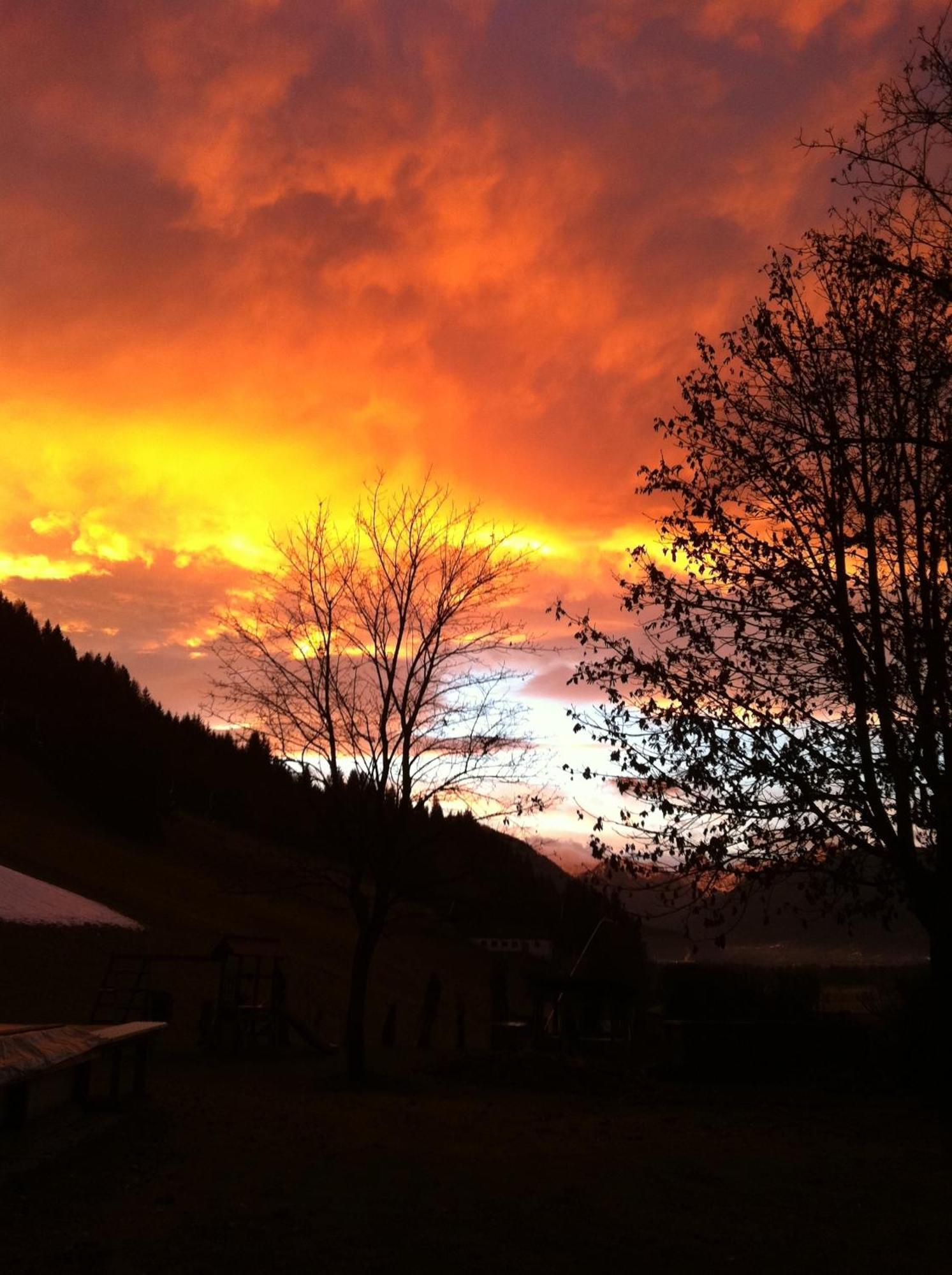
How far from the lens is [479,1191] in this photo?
859cm

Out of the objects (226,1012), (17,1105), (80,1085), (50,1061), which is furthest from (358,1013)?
(50,1061)

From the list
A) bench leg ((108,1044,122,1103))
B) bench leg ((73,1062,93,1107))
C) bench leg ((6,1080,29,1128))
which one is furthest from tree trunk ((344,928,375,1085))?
bench leg ((6,1080,29,1128))

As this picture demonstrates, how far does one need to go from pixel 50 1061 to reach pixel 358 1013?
12.9 metres

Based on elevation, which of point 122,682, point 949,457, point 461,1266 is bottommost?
point 461,1266

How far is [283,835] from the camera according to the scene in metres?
26.3

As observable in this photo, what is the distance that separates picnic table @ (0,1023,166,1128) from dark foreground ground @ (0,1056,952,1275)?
352 mm

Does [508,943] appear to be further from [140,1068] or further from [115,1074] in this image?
[115,1074]

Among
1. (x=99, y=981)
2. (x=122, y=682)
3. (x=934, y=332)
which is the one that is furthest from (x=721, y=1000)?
(x=122, y=682)

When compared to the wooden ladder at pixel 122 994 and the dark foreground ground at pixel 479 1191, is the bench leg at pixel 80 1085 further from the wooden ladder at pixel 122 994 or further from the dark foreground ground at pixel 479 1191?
the wooden ladder at pixel 122 994

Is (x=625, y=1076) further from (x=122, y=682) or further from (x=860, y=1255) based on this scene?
(x=122, y=682)

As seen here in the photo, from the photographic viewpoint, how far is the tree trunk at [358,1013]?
20.3 metres

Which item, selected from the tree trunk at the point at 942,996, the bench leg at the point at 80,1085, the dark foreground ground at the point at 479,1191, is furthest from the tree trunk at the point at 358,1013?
the tree trunk at the point at 942,996

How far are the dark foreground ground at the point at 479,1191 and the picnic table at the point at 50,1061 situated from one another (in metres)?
0.35

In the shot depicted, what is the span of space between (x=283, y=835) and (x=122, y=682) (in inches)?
3278
